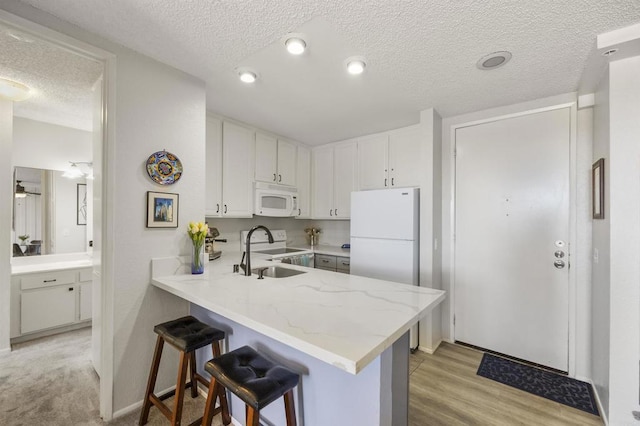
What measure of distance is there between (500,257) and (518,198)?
1.95 ft

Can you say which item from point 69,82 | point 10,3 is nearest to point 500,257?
point 10,3

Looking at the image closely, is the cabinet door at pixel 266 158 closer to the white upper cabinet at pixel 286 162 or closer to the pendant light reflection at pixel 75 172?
the white upper cabinet at pixel 286 162

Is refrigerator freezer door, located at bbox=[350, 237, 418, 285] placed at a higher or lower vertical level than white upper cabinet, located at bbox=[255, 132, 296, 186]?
lower

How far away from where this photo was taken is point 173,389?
6.64 ft

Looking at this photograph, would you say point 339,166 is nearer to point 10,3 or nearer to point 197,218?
point 197,218

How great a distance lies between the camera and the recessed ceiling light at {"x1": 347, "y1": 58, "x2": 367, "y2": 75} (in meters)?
1.88

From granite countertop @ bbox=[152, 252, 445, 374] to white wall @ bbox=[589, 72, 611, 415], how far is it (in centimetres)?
126

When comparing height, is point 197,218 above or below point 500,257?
above

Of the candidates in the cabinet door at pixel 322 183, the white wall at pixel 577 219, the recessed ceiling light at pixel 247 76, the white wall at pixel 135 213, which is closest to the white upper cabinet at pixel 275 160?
the cabinet door at pixel 322 183

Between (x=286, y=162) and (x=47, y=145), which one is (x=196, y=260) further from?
(x=47, y=145)

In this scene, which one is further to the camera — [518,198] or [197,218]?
[518,198]

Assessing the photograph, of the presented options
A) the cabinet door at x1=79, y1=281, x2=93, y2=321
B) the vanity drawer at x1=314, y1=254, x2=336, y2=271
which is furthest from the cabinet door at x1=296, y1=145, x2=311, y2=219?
the cabinet door at x1=79, y1=281, x2=93, y2=321

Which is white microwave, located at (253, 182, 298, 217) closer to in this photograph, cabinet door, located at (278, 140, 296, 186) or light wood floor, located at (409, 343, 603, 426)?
cabinet door, located at (278, 140, 296, 186)

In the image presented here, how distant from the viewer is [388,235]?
Result: 2.87m
